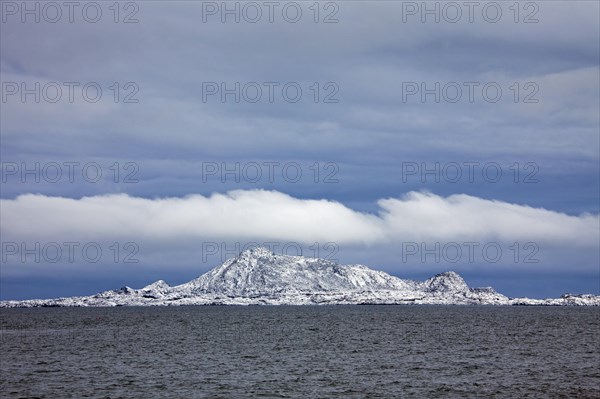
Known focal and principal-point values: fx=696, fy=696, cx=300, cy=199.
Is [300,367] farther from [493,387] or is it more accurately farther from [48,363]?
[48,363]


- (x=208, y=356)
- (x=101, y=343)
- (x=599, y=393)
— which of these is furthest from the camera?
(x=101, y=343)

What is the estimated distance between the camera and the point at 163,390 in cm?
8488

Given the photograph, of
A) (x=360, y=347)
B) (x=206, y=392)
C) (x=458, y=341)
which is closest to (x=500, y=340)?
(x=458, y=341)

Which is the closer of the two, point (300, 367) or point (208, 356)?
point (300, 367)

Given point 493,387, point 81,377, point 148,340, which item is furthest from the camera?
point 148,340

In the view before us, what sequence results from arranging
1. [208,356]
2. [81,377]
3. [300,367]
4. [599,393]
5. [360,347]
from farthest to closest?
1. [360,347]
2. [208,356]
3. [300,367]
4. [81,377]
5. [599,393]

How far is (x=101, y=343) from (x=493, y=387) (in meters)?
102

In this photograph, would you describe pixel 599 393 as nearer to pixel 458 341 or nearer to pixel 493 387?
pixel 493 387

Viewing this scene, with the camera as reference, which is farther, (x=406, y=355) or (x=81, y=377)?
(x=406, y=355)

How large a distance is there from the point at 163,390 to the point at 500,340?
107m

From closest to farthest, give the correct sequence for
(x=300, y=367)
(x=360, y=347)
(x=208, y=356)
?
(x=300, y=367) < (x=208, y=356) < (x=360, y=347)

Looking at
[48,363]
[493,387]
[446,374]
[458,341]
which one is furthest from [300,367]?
[458,341]

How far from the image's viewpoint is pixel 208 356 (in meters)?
126

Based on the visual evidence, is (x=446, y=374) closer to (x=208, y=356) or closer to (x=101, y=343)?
(x=208, y=356)
